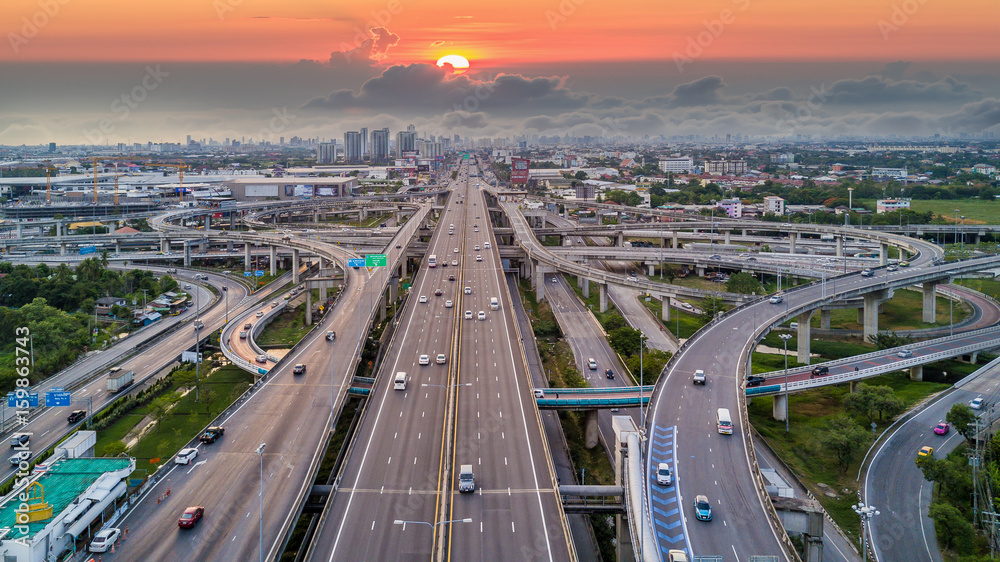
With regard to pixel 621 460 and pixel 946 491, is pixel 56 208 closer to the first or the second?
pixel 621 460

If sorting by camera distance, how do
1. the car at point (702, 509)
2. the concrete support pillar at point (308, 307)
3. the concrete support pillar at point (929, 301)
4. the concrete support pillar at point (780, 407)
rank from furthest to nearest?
the concrete support pillar at point (308, 307) < the concrete support pillar at point (929, 301) < the concrete support pillar at point (780, 407) < the car at point (702, 509)

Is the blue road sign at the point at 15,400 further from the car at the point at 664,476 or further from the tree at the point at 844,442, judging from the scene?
the tree at the point at 844,442

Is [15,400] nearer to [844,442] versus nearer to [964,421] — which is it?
[844,442]

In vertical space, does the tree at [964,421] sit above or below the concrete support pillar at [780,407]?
above

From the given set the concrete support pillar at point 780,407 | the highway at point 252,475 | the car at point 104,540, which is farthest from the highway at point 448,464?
the concrete support pillar at point 780,407

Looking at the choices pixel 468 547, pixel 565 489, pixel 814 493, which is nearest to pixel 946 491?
pixel 814 493

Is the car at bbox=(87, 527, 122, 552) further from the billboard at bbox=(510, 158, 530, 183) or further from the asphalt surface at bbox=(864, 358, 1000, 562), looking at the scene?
the billboard at bbox=(510, 158, 530, 183)

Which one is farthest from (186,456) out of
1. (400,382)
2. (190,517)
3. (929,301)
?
(929,301)
